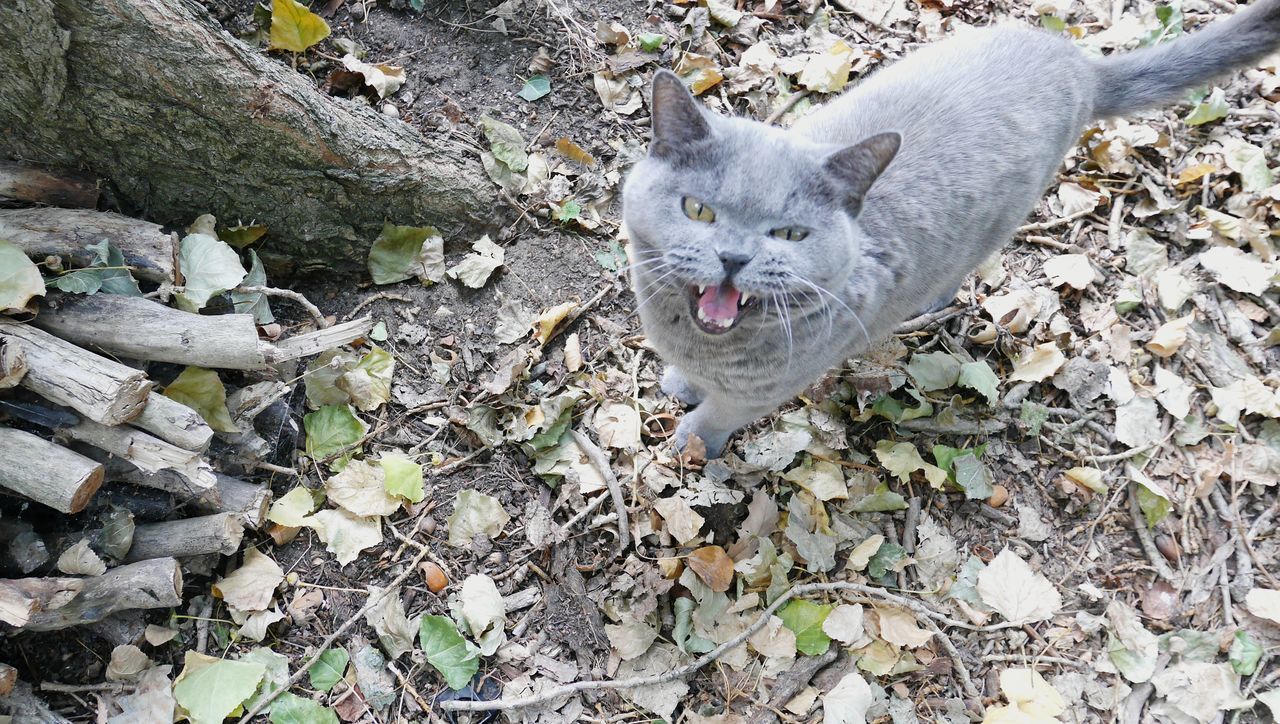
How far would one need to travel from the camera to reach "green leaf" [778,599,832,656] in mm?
1979

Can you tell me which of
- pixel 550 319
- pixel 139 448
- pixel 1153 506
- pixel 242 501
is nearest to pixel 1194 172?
pixel 1153 506

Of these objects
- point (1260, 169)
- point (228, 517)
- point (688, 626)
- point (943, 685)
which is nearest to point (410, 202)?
point (228, 517)

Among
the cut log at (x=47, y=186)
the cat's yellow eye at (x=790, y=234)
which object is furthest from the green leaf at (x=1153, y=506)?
the cut log at (x=47, y=186)

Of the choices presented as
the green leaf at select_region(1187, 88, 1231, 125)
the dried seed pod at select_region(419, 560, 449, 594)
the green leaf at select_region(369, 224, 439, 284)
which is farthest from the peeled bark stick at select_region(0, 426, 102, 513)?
the green leaf at select_region(1187, 88, 1231, 125)

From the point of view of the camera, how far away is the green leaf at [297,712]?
1.78m

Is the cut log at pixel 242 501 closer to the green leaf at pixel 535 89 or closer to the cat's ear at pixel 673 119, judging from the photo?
the cat's ear at pixel 673 119

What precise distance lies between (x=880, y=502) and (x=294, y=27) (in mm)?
2111

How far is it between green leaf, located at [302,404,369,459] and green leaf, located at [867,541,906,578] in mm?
1400

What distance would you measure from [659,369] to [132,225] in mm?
1412

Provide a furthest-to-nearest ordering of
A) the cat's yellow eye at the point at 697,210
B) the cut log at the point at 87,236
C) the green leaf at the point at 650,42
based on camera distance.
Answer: the green leaf at the point at 650,42
the cut log at the point at 87,236
the cat's yellow eye at the point at 697,210

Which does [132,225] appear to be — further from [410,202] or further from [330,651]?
[330,651]

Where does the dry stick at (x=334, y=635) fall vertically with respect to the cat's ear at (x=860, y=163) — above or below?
below

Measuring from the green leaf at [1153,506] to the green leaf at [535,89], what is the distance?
2.15 meters

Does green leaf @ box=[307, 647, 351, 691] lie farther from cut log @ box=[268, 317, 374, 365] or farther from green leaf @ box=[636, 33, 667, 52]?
green leaf @ box=[636, 33, 667, 52]
